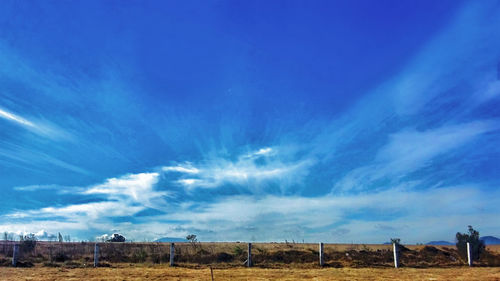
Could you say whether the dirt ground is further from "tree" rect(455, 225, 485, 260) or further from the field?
"tree" rect(455, 225, 485, 260)

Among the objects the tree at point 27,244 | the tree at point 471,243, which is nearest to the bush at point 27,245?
the tree at point 27,244

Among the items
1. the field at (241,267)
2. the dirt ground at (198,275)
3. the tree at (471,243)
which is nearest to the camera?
the dirt ground at (198,275)

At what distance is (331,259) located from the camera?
31578 mm

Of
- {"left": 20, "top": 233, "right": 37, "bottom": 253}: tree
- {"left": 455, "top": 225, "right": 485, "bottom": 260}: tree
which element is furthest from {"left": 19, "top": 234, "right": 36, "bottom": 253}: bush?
{"left": 455, "top": 225, "right": 485, "bottom": 260}: tree

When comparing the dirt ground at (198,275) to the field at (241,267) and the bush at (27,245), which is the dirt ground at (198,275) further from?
the bush at (27,245)

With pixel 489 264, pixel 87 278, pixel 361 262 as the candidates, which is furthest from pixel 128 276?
pixel 489 264

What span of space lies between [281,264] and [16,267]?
18758mm

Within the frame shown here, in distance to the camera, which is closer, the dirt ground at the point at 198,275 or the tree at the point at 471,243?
the dirt ground at the point at 198,275

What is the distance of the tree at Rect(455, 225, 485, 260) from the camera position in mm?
36050

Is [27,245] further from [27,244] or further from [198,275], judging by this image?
[198,275]

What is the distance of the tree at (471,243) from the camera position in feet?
118

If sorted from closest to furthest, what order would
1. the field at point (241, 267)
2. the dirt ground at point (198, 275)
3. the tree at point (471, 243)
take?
the dirt ground at point (198, 275)
the field at point (241, 267)
the tree at point (471, 243)

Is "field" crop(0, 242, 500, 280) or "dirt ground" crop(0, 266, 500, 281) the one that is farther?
"field" crop(0, 242, 500, 280)

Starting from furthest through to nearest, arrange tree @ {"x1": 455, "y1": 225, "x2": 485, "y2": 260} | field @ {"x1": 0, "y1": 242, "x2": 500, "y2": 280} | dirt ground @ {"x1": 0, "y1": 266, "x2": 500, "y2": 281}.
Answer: tree @ {"x1": 455, "y1": 225, "x2": 485, "y2": 260}
field @ {"x1": 0, "y1": 242, "x2": 500, "y2": 280}
dirt ground @ {"x1": 0, "y1": 266, "x2": 500, "y2": 281}
